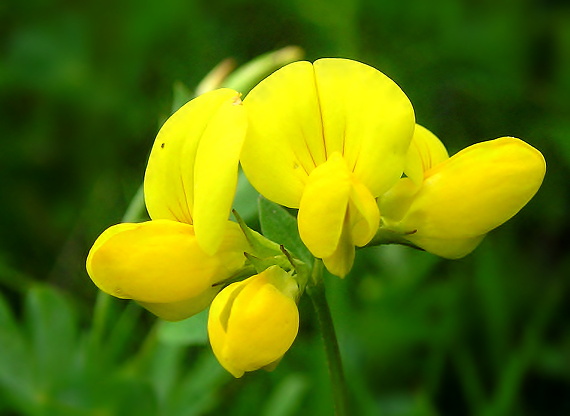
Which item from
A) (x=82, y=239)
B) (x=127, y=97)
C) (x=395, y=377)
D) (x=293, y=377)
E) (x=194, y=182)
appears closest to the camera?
(x=194, y=182)

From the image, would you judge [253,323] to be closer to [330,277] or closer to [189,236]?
[189,236]

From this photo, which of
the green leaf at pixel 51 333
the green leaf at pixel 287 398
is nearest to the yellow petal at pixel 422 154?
the green leaf at pixel 287 398

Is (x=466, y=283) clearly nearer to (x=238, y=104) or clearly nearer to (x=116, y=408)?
(x=116, y=408)

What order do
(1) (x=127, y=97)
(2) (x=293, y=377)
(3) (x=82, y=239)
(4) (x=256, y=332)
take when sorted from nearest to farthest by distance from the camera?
(4) (x=256, y=332) < (2) (x=293, y=377) < (3) (x=82, y=239) < (1) (x=127, y=97)

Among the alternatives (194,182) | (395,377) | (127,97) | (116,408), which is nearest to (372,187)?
(194,182)

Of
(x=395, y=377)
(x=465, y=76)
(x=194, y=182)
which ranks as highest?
(x=194, y=182)

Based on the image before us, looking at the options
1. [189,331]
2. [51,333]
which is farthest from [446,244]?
[51,333]

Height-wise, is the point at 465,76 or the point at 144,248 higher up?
the point at 144,248
